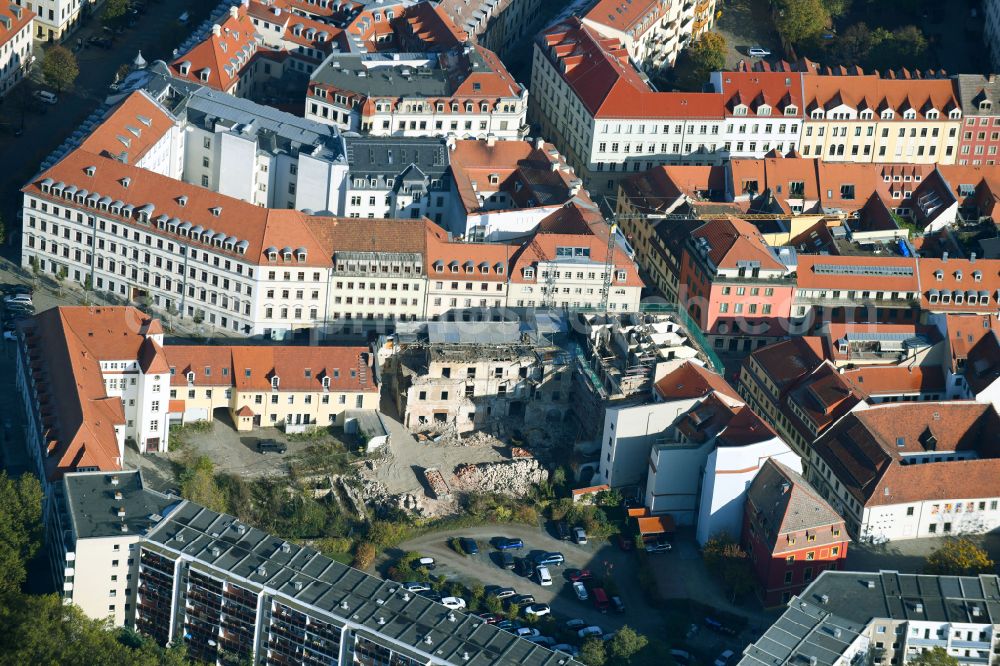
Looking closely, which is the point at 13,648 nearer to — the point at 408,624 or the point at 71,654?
the point at 71,654

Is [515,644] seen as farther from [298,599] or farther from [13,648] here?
[13,648]

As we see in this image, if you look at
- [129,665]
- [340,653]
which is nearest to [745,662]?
[340,653]

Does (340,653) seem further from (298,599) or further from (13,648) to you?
(13,648)

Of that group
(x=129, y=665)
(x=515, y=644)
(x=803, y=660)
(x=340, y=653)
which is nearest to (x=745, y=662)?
(x=803, y=660)

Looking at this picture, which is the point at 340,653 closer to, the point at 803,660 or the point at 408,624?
the point at 408,624

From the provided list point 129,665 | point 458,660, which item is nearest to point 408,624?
point 458,660
